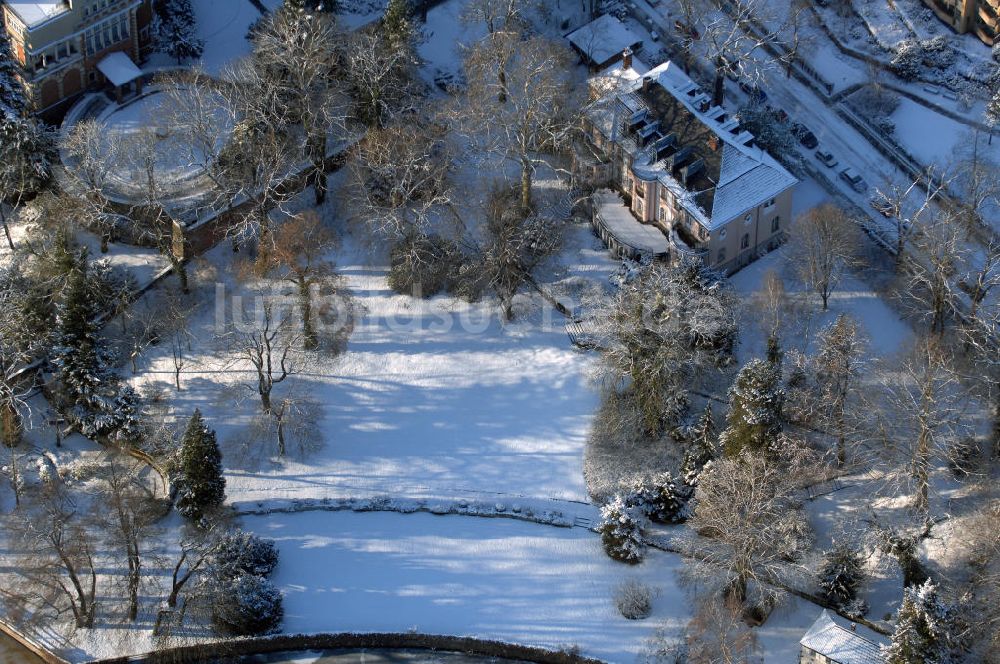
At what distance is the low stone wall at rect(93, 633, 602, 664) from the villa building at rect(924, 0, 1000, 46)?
60.2 m

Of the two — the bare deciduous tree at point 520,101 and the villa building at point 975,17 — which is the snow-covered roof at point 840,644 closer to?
the bare deciduous tree at point 520,101

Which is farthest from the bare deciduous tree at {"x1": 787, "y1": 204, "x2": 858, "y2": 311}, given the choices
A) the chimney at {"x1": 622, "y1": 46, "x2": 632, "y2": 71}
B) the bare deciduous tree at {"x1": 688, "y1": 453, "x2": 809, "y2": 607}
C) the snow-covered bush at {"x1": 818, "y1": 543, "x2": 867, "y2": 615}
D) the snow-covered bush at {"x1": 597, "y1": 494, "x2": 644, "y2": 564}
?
the snow-covered bush at {"x1": 597, "y1": 494, "x2": 644, "y2": 564}

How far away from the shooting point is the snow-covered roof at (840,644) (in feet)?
306

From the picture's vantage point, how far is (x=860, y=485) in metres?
104

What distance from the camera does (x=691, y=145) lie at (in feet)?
376

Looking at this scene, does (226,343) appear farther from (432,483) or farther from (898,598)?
(898,598)

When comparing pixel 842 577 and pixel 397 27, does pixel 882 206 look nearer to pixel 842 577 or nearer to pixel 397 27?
pixel 842 577

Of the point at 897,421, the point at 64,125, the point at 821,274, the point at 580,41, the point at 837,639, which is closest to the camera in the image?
the point at 837,639

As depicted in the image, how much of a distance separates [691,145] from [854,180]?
13.8 meters

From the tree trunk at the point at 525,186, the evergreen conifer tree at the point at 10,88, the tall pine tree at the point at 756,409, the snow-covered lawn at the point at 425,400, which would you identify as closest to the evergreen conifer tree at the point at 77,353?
the snow-covered lawn at the point at 425,400

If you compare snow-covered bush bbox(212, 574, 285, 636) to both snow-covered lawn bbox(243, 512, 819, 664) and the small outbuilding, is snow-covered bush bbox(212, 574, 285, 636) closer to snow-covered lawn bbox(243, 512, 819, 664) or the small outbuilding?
snow-covered lawn bbox(243, 512, 819, 664)

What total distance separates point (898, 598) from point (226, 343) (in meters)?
45.1

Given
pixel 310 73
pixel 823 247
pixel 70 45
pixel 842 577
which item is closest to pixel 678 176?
pixel 823 247

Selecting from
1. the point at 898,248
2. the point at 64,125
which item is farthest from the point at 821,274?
the point at 64,125
